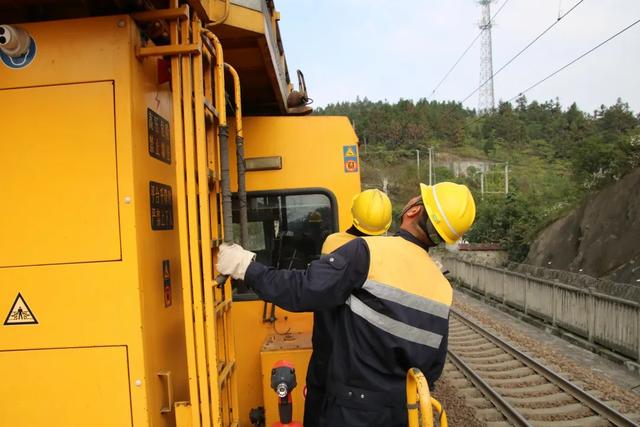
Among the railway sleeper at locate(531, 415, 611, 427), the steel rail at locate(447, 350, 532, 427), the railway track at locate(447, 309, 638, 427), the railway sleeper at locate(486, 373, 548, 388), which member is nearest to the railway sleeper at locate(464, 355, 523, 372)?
the railway track at locate(447, 309, 638, 427)

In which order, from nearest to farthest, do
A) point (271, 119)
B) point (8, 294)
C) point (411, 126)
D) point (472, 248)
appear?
point (8, 294), point (271, 119), point (472, 248), point (411, 126)

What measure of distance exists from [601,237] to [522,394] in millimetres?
15687

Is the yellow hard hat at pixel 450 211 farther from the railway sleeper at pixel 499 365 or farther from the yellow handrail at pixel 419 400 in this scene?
the railway sleeper at pixel 499 365

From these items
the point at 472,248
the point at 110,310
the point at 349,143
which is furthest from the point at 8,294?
the point at 472,248

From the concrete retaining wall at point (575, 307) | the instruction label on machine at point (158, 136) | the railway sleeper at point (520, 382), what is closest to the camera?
the instruction label on machine at point (158, 136)

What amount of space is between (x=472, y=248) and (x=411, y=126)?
61.8 meters

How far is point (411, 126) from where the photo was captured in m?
86.5

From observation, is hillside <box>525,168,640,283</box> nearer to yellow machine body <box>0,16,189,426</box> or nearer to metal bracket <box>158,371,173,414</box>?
metal bracket <box>158,371,173,414</box>

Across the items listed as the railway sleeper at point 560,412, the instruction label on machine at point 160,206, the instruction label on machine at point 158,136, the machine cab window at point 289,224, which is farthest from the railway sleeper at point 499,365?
the instruction label on machine at point 158,136

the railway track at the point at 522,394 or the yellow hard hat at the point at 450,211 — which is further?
the railway track at the point at 522,394

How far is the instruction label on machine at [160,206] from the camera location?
231 centimetres

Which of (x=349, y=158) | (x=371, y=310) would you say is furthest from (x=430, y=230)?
(x=349, y=158)

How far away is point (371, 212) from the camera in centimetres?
365

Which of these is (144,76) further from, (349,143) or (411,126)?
(411,126)
